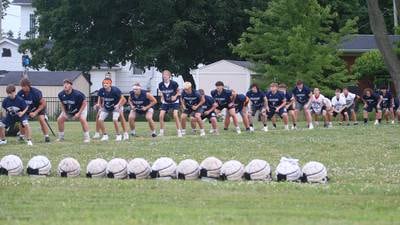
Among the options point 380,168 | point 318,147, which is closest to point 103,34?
point 318,147

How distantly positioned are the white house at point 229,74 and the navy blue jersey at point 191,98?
26.4 metres

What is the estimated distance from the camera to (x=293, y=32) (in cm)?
4794

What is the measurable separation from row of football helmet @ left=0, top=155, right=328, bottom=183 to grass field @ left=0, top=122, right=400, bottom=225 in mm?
384

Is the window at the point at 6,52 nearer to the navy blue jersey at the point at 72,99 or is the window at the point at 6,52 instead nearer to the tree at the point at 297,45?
the tree at the point at 297,45

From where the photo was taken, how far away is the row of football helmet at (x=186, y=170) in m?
13.9

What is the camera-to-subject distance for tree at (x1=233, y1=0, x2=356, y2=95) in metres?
47.2

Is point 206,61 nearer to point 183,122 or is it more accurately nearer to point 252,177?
point 183,122

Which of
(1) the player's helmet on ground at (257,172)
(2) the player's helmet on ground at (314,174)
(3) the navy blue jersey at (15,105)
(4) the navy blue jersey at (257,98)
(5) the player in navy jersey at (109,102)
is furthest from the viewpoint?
(4) the navy blue jersey at (257,98)

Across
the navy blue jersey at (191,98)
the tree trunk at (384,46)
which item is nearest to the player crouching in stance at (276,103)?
the navy blue jersey at (191,98)

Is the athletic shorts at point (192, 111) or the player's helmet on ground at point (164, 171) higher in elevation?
the athletic shorts at point (192, 111)

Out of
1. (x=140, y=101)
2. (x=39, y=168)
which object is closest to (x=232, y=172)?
(x=39, y=168)

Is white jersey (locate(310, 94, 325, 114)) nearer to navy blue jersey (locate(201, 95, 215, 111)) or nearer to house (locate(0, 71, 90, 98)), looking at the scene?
navy blue jersey (locate(201, 95, 215, 111))

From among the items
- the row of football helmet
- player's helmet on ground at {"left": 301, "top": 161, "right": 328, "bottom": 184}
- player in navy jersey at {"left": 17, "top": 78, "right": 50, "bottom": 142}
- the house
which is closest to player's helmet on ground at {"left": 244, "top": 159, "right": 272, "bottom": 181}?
the row of football helmet

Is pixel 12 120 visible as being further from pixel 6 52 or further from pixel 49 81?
pixel 6 52
